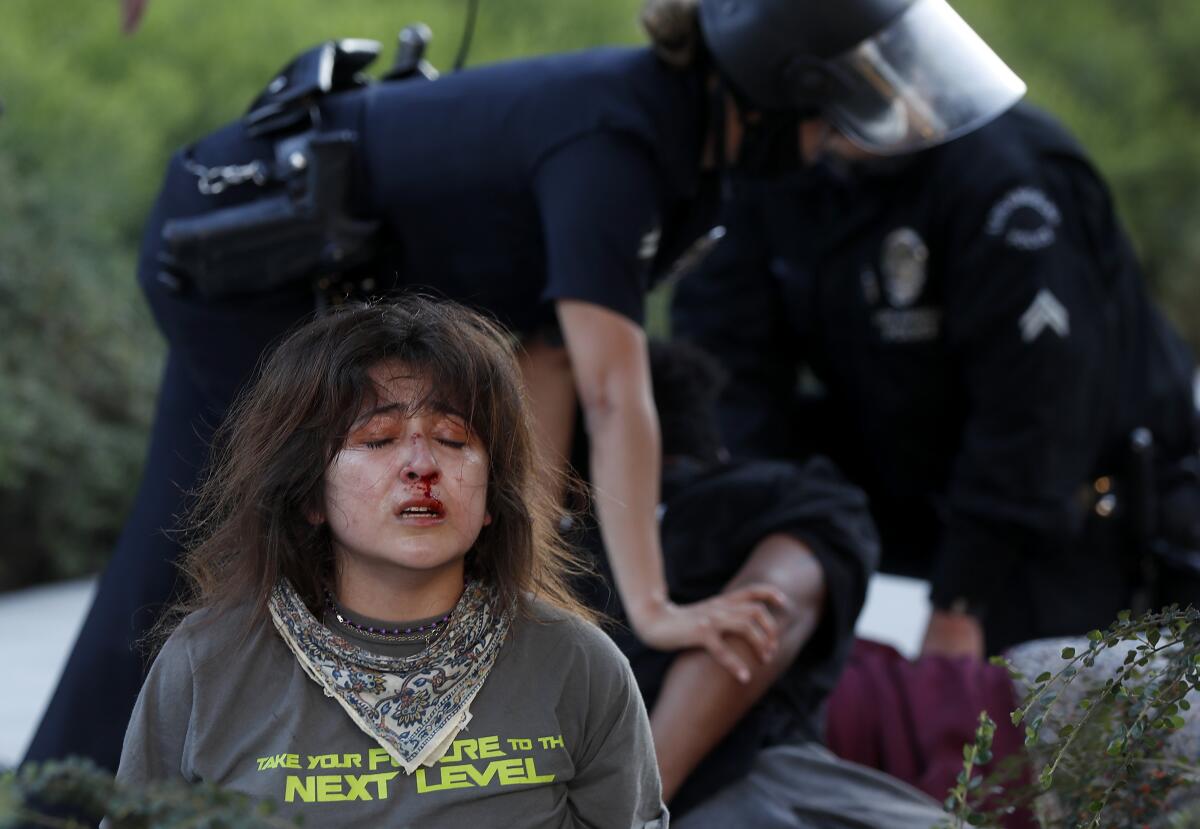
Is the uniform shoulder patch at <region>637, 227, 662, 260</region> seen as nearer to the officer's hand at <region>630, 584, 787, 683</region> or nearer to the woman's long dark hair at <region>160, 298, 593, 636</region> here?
the officer's hand at <region>630, 584, 787, 683</region>

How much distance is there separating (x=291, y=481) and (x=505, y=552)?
0.70ft

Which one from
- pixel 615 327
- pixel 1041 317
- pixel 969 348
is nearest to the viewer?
pixel 615 327

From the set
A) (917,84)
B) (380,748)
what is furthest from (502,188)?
(380,748)

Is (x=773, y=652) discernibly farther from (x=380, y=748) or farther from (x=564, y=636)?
(x=380, y=748)

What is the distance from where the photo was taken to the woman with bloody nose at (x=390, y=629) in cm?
150

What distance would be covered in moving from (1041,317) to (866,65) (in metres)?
1.15

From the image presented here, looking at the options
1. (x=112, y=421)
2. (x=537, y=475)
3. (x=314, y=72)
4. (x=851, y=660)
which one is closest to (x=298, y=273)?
(x=314, y=72)

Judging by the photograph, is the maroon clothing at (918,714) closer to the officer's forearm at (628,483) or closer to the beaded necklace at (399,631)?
the officer's forearm at (628,483)

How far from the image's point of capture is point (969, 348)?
3.45 m

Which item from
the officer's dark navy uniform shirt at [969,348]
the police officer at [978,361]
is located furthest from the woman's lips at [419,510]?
the officer's dark navy uniform shirt at [969,348]

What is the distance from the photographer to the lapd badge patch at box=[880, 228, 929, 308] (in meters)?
3.47

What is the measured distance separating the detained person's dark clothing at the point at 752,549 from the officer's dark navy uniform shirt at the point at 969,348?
0.85 metres

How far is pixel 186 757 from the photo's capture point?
1.50 metres

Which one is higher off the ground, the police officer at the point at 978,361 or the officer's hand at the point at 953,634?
the police officer at the point at 978,361
